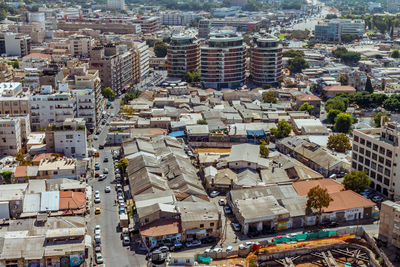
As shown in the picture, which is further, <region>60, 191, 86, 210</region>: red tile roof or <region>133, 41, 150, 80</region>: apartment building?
<region>133, 41, 150, 80</region>: apartment building

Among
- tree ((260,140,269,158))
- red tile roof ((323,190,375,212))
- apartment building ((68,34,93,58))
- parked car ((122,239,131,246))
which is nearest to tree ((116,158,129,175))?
parked car ((122,239,131,246))

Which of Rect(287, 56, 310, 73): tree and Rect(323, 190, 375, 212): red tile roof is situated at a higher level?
Rect(287, 56, 310, 73): tree

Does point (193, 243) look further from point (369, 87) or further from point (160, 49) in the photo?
point (160, 49)

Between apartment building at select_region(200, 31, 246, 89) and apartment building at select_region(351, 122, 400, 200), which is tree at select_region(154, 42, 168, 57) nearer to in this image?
apartment building at select_region(200, 31, 246, 89)

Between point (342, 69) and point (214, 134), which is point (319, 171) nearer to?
point (214, 134)

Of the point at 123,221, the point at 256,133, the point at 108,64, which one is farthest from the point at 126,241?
the point at 108,64

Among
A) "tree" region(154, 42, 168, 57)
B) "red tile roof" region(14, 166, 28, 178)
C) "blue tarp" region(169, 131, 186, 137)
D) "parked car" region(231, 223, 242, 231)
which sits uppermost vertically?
"tree" region(154, 42, 168, 57)

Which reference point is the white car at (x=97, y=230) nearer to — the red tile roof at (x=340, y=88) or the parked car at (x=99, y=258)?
the parked car at (x=99, y=258)

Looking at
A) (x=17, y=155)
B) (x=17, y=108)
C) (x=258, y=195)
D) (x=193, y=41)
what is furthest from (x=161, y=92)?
(x=258, y=195)
